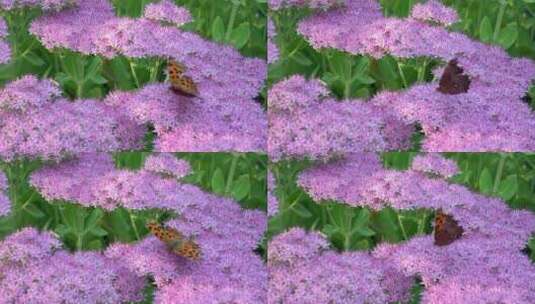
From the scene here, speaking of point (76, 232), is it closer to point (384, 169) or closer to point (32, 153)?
point (32, 153)

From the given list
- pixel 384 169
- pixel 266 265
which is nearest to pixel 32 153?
pixel 266 265

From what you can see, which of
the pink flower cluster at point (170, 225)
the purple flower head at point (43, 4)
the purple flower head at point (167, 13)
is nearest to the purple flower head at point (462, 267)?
the pink flower cluster at point (170, 225)

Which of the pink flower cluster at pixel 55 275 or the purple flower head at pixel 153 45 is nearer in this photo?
the pink flower cluster at pixel 55 275

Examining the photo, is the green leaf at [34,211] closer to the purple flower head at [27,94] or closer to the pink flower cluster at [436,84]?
the purple flower head at [27,94]

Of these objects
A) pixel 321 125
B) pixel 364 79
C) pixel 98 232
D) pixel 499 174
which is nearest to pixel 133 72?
pixel 98 232

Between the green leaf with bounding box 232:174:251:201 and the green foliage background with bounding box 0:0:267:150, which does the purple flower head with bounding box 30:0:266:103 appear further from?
the green leaf with bounding box 232:174:251:201

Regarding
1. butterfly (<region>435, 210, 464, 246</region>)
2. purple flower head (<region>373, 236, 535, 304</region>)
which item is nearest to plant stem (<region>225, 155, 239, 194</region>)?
purple flower head (<region>373, 236, 535, 304</region>)
